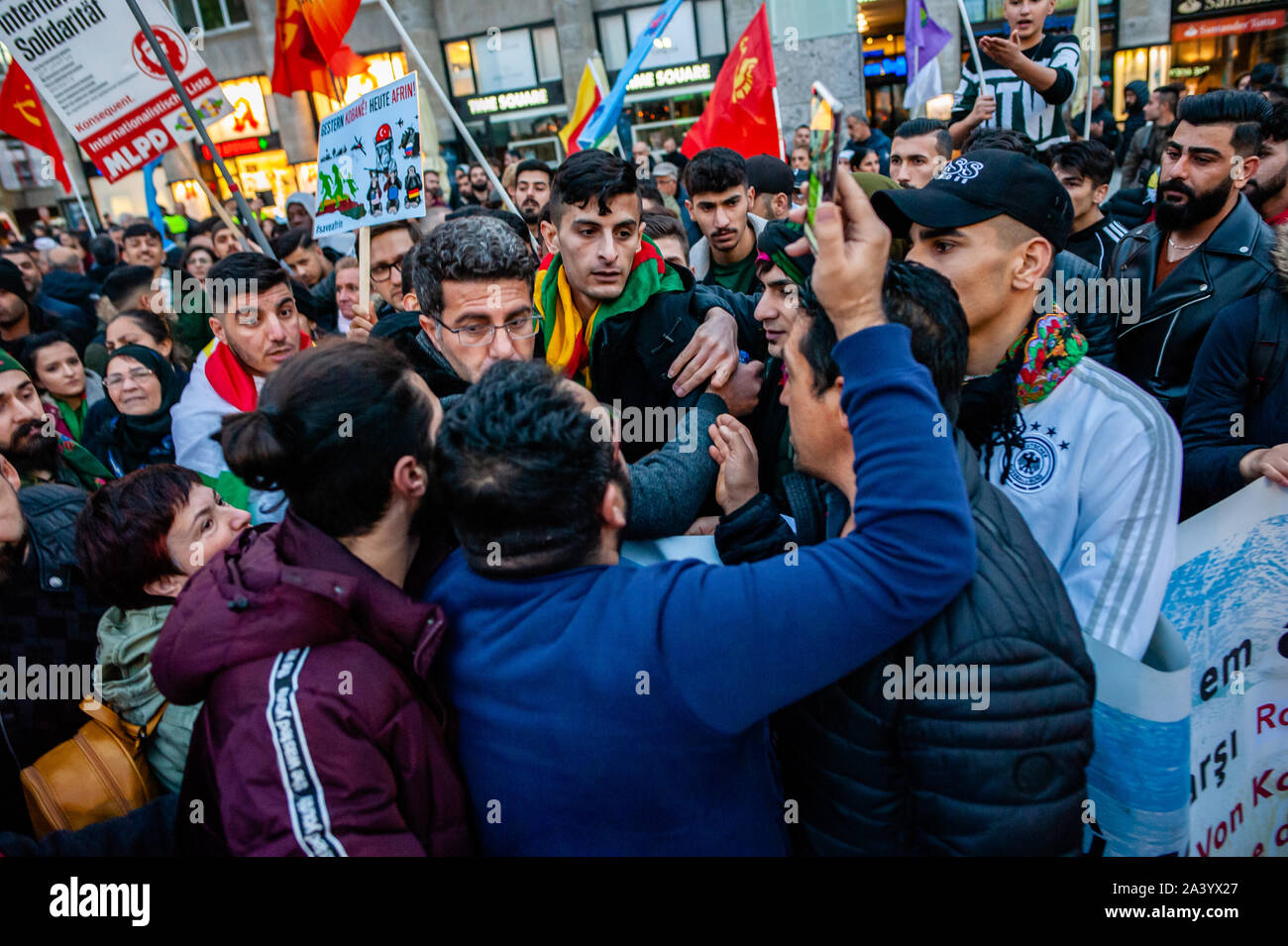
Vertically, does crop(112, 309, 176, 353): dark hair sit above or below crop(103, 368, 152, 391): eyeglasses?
above

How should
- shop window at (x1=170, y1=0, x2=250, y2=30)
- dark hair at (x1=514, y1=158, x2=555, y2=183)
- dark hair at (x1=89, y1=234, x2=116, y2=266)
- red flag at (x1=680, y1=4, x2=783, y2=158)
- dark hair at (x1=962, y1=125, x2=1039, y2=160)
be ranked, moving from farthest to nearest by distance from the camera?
shop window at (x1=170, y1=0, x2=250, y2=30) < dark hair at (x1=89, y1=234, x2=116, y2=266) < dark hair at (x1=514, y1=158, x2=555, y2=183) < red flag at (x1=680, y1=4, x2=783, y2=158) < dark hair at (x1=962, y1=125, x2=1039, y2=160)

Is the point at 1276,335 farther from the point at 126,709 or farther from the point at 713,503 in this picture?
the point at 126,709

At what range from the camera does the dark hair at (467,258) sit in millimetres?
2387

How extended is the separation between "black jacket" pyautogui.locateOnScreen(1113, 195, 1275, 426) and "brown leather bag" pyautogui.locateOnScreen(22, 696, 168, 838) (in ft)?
11.6

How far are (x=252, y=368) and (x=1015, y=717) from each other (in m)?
3.49

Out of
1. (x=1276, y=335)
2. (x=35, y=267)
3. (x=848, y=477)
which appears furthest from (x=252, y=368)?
(x=35, y=267)

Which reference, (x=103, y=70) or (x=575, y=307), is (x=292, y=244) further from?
(x=575, y=307)

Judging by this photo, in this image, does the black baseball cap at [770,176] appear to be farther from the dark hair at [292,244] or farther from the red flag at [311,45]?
the dark hair at [292,244]

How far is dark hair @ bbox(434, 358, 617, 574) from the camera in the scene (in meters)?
1.31

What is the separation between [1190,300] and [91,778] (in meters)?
3.88

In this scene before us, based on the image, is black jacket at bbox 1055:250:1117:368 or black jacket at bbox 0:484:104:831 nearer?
black jacket at bbox 0:484:104:831

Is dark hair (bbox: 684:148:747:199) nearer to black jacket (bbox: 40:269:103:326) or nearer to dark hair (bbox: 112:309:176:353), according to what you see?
dark hair (bbox: 112:309:176:353)

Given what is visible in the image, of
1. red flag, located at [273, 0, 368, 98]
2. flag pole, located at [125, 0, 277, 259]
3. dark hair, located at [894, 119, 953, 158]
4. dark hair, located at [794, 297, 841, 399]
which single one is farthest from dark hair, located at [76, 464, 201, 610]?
dark hair, located at [894, 119, 953, 158]

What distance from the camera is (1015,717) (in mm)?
1349
